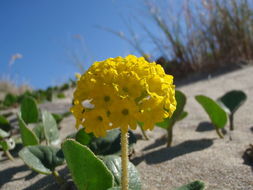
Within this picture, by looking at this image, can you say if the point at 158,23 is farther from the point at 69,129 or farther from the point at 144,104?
the point at 144,104

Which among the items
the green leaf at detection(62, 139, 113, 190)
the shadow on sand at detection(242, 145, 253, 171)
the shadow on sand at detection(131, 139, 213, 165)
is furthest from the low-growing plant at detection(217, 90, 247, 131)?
the green leaf at detection(62, 139, 113, 190)

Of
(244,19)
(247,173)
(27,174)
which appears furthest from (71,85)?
(247,173)

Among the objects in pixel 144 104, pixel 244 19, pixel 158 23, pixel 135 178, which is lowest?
pixel 135 178

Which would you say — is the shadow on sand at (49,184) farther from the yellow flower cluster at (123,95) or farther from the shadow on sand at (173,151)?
the yellow flower cluster at (123,95)

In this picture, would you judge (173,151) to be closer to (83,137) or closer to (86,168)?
(83,137)

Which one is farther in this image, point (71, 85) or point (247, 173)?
point (71, 85)

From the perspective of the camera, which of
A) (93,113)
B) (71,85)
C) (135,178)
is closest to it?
(93,113)

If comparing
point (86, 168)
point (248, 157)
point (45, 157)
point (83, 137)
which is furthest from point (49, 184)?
point (248, 157)

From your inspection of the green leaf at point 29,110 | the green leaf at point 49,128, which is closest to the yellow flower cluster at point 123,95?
the green leaf at point 49,128
